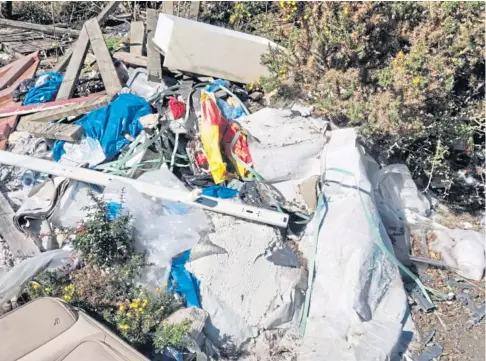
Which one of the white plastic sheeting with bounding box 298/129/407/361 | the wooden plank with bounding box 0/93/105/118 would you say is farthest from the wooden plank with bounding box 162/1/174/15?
the white plastic sheeting with bounding box 298/129/407/361

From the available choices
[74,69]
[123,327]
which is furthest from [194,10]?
[123,327]

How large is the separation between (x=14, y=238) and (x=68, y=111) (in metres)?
1.24

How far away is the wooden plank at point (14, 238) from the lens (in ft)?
11.6

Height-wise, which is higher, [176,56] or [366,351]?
[176,56]

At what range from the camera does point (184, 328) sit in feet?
9.64

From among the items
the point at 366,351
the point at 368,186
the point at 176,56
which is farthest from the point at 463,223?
the point at 176,56

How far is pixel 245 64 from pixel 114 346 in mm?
2887

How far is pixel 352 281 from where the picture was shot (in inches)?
132

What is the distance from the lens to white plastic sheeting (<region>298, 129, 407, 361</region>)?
10.5 ft

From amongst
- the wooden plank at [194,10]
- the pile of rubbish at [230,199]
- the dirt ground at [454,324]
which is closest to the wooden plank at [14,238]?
the pile of rubbish at [230,199]

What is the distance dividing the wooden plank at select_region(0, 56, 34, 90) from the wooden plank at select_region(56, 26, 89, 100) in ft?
1.84

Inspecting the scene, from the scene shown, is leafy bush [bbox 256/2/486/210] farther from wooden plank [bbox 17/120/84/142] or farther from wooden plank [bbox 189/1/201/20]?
wooden plank [bbox 17/120/84/142]

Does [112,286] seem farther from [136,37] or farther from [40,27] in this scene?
[40,27]

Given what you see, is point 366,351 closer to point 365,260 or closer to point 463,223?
point 365,260
